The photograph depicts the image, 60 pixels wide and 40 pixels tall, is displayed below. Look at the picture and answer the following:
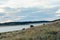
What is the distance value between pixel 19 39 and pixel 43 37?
2.80 meters

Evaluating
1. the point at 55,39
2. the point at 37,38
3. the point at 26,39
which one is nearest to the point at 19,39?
the point at 26,39

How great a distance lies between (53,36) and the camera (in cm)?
2231

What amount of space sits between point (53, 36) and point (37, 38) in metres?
1.52

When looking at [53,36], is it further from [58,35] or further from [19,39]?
[19,39]

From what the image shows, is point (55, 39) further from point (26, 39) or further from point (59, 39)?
point (26, 39)

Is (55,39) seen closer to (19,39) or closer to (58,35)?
(58,35)

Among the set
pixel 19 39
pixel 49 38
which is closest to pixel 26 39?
pixel 19 39

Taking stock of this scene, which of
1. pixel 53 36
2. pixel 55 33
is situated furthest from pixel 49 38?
pixel 55 33

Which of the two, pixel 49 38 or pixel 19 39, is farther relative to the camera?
pixel 19 39

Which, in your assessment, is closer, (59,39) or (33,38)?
(59,39)

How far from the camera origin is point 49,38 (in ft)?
72.3

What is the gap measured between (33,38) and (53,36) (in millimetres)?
1909

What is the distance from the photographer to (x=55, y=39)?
21.8 metres

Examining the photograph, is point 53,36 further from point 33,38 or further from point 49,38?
point 33,38
